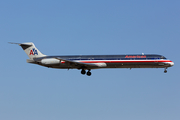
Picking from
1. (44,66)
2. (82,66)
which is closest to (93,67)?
(82,66)

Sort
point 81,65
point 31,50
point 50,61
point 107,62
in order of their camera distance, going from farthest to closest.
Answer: point 31,50 → point 50,61 → point 81,65 → point 107,62

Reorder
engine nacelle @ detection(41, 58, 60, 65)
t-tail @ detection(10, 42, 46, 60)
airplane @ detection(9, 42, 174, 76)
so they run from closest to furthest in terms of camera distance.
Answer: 1. airplane @ detection(9, 42, 174, 76)
2. engine nacelle @ detection(41, 58, 60, 65)
3. t-tail @ detection(10, 42, 46, 60)

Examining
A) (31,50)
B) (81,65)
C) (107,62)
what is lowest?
(81,65)

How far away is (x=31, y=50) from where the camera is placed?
64375 millimetres

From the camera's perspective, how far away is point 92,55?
2345 inches

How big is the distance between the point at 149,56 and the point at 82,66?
1414 cm

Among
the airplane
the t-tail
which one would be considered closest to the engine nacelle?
the airplane

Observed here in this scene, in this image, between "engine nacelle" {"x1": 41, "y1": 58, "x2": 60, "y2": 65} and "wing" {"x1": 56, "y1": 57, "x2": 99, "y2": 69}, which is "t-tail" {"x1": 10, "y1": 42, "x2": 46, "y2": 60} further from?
"wing" {"x1": 56, "y1": 57, "x2": 99, "y2": 69}

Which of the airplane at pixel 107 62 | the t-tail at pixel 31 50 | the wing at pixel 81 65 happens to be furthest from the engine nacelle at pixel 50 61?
the t-tail at pixel 31 50

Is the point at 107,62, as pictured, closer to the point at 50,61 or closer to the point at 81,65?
the point at 81,65

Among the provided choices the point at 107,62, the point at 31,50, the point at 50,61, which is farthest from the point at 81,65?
the point at 31,50

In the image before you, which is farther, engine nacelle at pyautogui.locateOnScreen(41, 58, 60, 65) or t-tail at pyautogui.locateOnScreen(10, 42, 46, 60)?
t-tail at pyautogui.locateOnScreen(10, 42, 46, 60)

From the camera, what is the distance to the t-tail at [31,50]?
63991 millimetres

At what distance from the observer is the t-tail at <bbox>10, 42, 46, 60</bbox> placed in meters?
64.0
